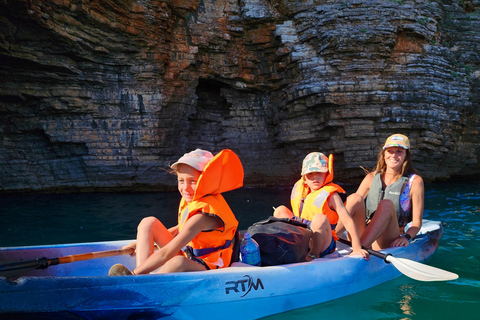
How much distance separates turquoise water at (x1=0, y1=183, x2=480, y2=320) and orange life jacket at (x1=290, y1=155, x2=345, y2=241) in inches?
30.6

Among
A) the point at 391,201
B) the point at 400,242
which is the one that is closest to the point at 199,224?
the point at 391,201

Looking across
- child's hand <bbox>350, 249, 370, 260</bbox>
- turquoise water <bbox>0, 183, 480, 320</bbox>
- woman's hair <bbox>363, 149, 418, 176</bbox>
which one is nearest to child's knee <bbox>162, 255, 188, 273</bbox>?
turquoise water <bbox>0, 183, 480, 320</bbox>

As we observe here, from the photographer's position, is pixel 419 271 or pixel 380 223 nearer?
pixel 419 271

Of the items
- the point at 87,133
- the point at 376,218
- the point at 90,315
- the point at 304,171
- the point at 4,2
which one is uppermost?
the point at 4,2

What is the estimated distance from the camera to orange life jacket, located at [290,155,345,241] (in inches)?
145

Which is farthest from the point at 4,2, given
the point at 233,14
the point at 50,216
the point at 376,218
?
the point at 376,218

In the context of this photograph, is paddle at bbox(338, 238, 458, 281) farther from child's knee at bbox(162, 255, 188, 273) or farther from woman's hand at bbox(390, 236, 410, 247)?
child's knee at bbox(162, 255, 188, 273)

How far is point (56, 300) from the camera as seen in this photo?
8.08 ft

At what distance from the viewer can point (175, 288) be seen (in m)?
2.72

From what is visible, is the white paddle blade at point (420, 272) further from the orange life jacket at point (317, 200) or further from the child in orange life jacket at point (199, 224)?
the child in orange life jacket at point (199, 224)

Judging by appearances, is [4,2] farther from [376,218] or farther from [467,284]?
[467,284]

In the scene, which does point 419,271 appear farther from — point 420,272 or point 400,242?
point 400,242

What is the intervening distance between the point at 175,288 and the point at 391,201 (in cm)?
231

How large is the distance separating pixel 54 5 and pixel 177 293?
9245 mm
